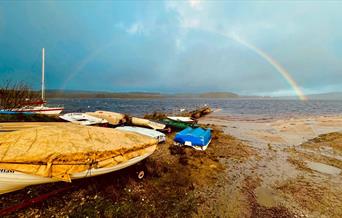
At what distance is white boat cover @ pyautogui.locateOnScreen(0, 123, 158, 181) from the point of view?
5168 mm

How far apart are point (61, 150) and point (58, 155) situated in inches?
9.3

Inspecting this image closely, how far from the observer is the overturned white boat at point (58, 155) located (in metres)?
5.11

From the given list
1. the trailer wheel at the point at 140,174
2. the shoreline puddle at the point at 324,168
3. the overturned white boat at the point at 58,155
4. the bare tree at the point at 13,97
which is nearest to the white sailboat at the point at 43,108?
the bare tree at the point at 13,97

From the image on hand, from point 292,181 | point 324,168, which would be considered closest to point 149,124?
point 292,181

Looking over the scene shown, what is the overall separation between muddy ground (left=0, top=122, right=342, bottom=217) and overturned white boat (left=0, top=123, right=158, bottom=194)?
1.21 metres

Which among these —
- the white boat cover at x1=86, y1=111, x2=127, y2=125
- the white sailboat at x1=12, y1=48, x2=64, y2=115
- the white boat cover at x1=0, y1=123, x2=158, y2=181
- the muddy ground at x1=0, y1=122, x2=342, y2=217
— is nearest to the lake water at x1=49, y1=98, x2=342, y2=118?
the white sailboat at x1=12, y1=48, x2=64, y2=115

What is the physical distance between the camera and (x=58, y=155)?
5508 millimetres

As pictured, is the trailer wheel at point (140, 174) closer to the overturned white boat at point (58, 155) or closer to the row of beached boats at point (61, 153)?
the row of beached boats at point (61, 153)

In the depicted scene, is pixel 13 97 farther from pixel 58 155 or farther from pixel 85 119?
pixel 58 155

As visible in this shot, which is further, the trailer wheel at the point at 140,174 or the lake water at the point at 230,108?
the lake water at the point at 230,108

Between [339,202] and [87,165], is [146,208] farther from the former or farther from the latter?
[339,202]

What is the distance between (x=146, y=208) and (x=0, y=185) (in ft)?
14.9

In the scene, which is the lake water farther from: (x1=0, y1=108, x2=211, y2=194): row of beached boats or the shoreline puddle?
(x1=0, y1=108, x2=211, y2=194): row of beached boats

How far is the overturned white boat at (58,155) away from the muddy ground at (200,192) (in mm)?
1213
